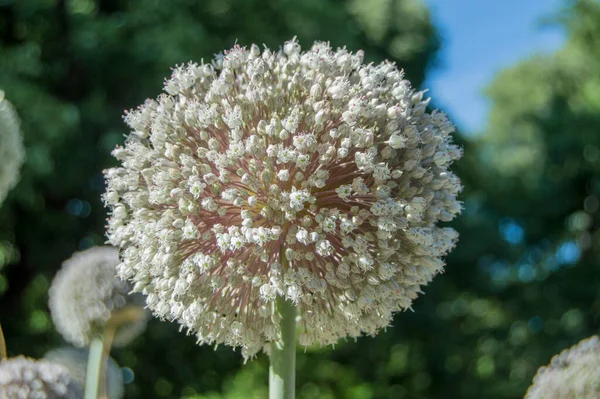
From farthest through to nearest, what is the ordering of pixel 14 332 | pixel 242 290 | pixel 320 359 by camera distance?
pixel 320 359, pixel 14 332, pixel 242 290

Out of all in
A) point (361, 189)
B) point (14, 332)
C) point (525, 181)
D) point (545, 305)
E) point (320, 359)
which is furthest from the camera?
point (525, 181)

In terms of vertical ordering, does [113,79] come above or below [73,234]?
above

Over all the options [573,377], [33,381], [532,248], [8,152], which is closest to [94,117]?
[8,152]

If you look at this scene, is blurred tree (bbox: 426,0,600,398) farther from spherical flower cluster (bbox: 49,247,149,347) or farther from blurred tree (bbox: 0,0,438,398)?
spherical flower cluster (bbox: 49,247,149,347)

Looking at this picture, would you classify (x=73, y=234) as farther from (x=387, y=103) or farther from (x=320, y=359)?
(x=387, y=103)


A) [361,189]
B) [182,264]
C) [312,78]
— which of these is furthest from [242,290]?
[312,78]

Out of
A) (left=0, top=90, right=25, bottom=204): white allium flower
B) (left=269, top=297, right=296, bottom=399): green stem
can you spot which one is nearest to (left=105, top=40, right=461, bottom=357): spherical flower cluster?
(left=269, top=297, right=296, bottom=399): green stem
